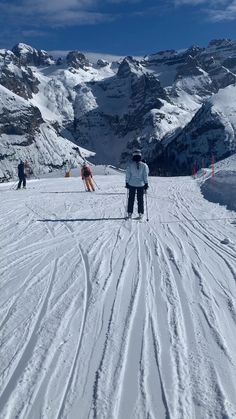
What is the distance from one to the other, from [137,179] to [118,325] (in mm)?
9583

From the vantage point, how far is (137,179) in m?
15.7

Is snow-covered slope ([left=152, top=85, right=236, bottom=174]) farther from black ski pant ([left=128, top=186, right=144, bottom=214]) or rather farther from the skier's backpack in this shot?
black ski pant ([left=128, top=186, right=144, bottom=214])

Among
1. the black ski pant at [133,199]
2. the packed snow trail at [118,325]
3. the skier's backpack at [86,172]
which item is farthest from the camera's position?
the skier's backpack at [86,172]

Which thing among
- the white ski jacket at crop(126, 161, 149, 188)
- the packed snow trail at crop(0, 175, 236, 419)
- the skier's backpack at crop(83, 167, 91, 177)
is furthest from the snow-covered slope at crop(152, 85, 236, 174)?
→ the packed snow trail at crop(0, 175, 236, 419)

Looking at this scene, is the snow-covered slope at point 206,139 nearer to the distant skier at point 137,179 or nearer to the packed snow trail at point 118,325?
the distant skier at point 137,179

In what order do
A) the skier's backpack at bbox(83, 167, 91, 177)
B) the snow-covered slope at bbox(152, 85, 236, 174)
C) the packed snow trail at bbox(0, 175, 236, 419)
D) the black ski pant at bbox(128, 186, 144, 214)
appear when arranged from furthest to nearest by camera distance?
the snow-covered slope at bbox(152, 85, 236, 174)
the skier's backpack at bbox(83, 167, 91, 177)
the black ski pant at bbox(128, 186, 144, 214)
the packed snow trail at bbox(0, 175, 236, 419)

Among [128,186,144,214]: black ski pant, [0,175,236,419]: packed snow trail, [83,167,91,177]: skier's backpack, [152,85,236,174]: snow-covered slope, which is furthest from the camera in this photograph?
[152,85,236,174]: snow-covered slope

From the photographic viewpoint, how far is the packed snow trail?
475 centimetres

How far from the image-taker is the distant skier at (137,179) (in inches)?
609

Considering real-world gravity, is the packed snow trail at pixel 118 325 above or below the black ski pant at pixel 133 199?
below

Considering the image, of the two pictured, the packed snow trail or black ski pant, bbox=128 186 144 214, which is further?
black ski pant, bbox=128 186 144 214

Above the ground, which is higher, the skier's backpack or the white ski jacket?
the white ski jacket

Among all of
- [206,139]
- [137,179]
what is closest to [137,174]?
[137,179]

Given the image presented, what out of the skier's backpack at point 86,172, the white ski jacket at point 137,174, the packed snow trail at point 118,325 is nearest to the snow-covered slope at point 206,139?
the skier's backpack at point 86,172
